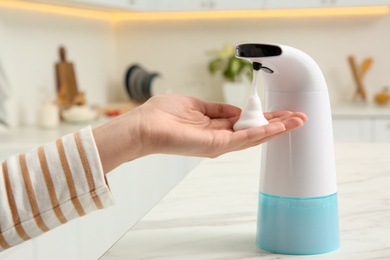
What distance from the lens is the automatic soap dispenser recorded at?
3.14 feet

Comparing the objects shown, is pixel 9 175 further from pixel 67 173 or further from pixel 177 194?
pixel 177 194

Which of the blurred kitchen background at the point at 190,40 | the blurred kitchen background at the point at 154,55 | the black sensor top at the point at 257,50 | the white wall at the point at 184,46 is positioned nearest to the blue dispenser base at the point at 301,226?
the black sensor top at the point at 257,50

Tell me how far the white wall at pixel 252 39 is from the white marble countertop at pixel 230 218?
2.53 meters

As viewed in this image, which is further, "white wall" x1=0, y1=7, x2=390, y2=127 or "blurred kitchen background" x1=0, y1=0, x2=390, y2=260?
"white wall" x1=0, y1=7, x2=390, y2=127

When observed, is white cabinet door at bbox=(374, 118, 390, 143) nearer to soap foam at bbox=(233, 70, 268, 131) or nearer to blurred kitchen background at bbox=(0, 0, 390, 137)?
blurred kitchen background at bbox=(0, 0, 390, 137)

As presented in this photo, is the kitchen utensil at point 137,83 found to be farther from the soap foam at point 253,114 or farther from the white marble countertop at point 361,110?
the soap foam at point 253,114

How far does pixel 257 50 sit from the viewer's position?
0.91 metres

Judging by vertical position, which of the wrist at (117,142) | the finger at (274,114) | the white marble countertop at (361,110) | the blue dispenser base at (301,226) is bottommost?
the white marble countertop at (361,110)

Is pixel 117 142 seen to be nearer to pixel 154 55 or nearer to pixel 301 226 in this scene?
pixel 301 226

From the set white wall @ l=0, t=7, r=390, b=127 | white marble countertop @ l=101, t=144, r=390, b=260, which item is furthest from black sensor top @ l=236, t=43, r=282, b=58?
white wall @ l=0, t=7, r=390, b=127

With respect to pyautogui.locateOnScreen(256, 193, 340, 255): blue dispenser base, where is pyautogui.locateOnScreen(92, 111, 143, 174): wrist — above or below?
above

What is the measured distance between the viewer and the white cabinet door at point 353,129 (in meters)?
3.49

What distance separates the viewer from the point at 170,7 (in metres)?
3.96

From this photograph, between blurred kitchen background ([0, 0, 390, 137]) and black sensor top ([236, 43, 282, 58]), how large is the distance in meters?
2.44
